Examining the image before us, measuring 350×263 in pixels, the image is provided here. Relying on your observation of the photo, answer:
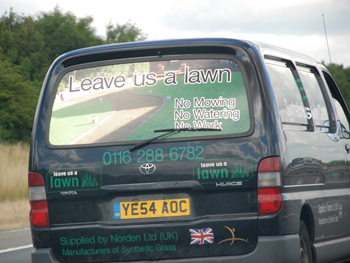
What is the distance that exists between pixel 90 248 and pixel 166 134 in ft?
3.50

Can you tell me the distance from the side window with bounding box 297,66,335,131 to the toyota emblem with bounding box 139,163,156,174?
1946 mm

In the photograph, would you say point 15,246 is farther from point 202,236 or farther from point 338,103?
point 202,236

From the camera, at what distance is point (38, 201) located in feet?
16.9

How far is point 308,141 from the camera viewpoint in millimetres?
5613

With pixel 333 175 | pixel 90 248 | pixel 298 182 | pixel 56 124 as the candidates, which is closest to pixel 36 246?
pixel 90 248

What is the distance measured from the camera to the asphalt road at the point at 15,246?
8828 mm

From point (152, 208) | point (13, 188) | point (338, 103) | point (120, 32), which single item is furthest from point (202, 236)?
point (120, 32)

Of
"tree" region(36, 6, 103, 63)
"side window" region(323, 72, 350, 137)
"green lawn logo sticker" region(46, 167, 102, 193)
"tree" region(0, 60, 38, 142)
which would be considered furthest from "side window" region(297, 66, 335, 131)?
"tree" region(36, 6, 103, 63)

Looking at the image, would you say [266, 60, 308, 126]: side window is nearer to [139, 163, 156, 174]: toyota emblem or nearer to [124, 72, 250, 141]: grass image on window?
[124, 72, 250, 141]: grass image on window

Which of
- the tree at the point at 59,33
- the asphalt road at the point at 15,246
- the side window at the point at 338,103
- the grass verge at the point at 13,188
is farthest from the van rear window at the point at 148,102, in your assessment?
the tree at the point at 59,33

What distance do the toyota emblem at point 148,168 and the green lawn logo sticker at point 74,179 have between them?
351 millimetres

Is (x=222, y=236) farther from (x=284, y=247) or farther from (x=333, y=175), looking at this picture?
(x=333, y=175)

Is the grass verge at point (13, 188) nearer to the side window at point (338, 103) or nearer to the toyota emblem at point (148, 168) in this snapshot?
the side window at point (338, 103)

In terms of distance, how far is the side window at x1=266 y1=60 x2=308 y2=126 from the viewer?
5.18 m
